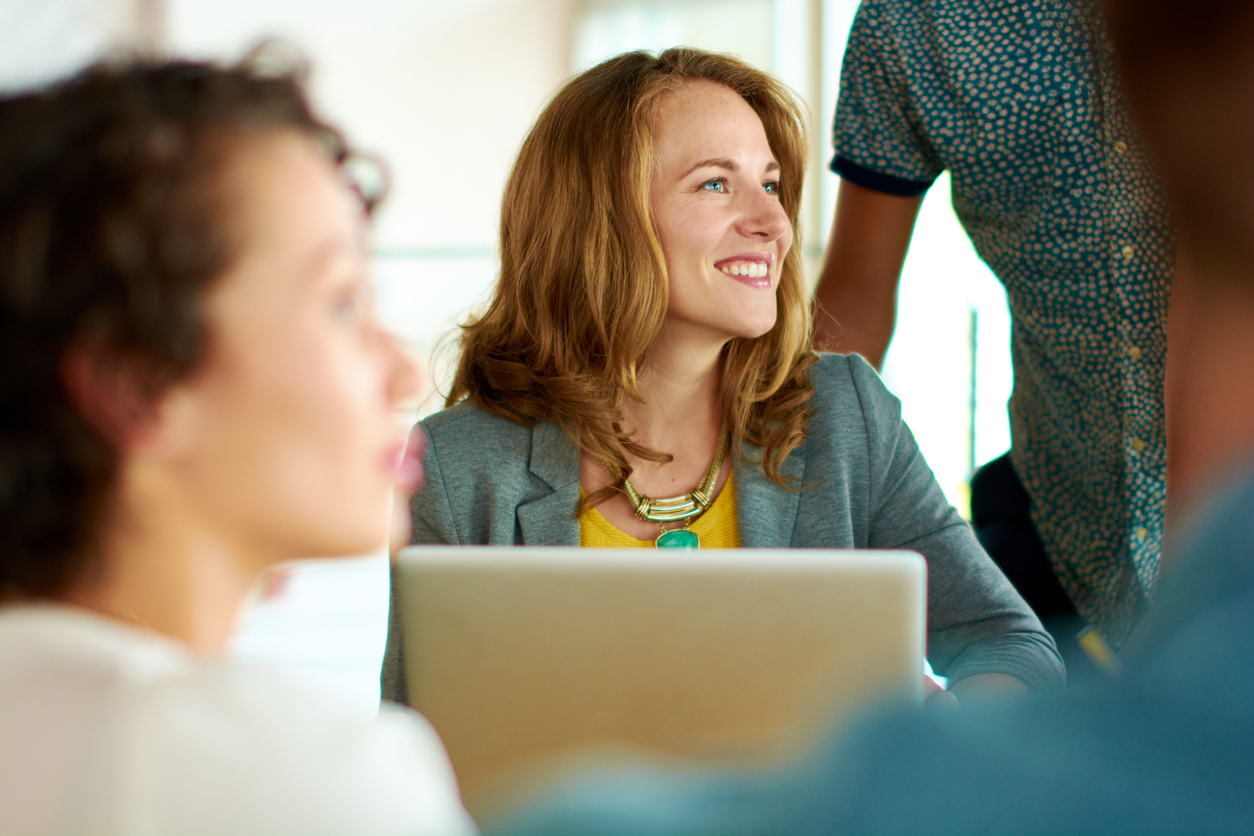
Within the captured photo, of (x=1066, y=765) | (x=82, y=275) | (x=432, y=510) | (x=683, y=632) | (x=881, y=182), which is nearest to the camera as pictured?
(x=1066, y=765)

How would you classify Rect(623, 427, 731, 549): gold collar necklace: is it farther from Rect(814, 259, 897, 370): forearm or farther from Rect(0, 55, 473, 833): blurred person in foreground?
Rect(0, 55, 473, 833): blurred person in foreground

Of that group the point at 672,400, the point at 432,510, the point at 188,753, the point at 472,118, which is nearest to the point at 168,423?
the point at 188,753

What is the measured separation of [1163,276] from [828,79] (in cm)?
381

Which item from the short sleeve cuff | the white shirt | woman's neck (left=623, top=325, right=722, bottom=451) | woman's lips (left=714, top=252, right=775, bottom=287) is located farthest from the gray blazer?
the white shirt

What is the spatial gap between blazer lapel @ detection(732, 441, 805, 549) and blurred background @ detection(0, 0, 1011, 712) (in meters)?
2.79

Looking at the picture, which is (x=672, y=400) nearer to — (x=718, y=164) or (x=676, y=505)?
(x=676, y=505)

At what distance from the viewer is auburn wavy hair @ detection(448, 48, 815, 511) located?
5.15ft

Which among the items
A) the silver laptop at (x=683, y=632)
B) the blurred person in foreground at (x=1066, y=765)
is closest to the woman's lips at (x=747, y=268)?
the silver laptop at (x=683, y=632)

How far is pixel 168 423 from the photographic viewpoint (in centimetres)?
60

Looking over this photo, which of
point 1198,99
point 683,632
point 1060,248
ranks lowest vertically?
point 683,632

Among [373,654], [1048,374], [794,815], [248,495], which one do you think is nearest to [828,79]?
[373,654]

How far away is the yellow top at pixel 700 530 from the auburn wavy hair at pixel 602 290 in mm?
38

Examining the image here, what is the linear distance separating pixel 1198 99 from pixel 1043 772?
0.67ft

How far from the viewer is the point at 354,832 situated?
0.44 metres
